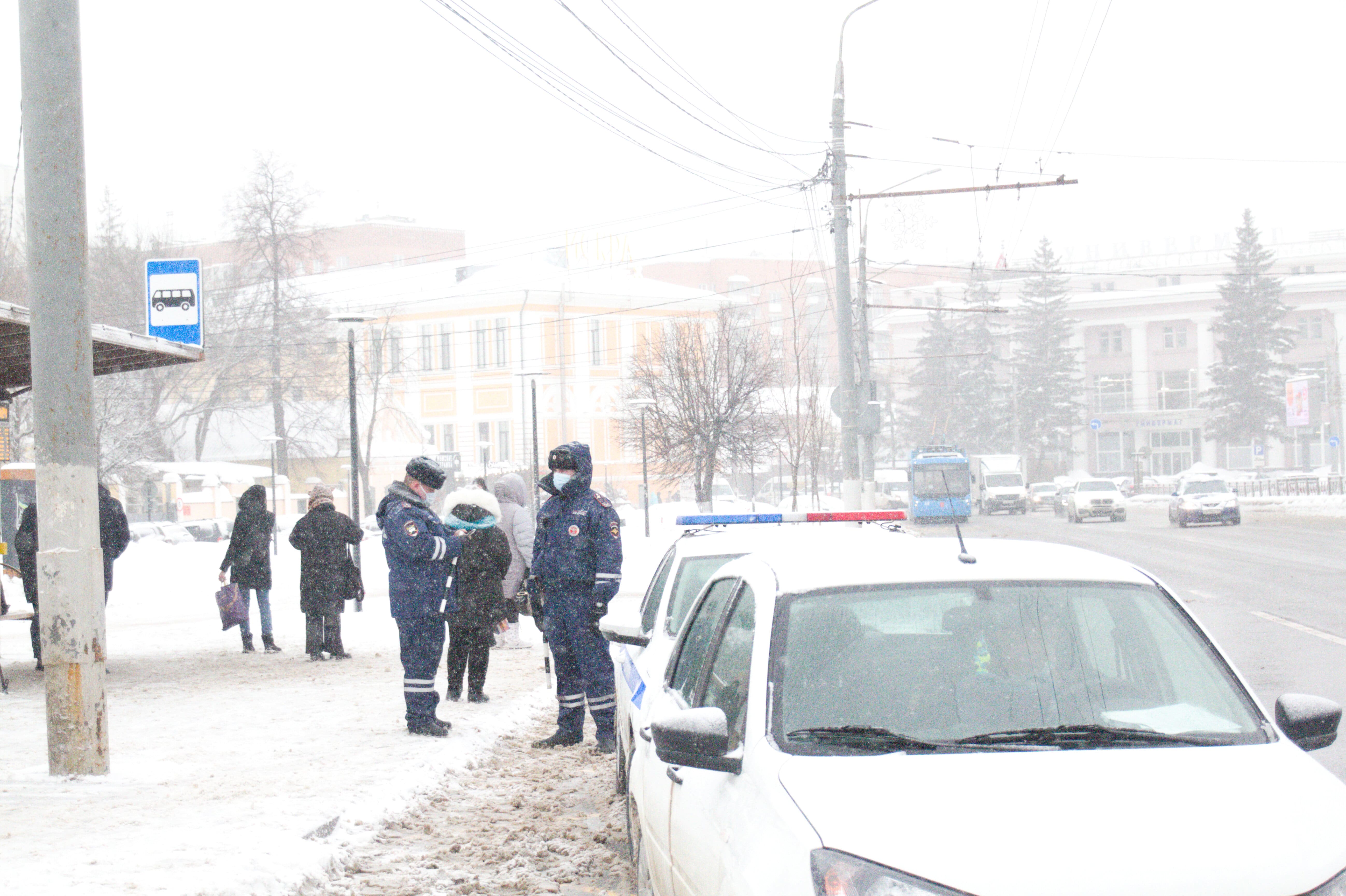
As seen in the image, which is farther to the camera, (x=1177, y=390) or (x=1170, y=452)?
(x=1170, y=452)

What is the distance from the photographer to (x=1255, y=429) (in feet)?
272

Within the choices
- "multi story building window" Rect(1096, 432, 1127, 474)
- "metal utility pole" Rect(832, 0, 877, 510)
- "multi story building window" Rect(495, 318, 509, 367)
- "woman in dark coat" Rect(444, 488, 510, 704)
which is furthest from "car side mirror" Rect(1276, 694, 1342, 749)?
"multi story building window" Rect(1096, 432, 1127, 474)

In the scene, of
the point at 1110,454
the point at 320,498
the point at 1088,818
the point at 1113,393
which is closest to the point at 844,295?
the point at 320,498

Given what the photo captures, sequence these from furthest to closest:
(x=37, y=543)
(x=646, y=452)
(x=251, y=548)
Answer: (x=646, y=452), (x=251, y=548), (x=37, y=543)

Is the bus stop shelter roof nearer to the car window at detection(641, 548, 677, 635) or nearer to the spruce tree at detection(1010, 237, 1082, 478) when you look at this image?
the car window at detection(641, 548, 677, 635)

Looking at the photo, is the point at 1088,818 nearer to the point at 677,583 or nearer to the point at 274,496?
the point at 677,583

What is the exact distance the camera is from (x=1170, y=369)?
310 feet

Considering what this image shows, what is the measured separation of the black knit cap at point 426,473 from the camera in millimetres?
8938

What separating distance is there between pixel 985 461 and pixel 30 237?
59.2 m

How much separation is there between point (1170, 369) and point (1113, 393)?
4.19 m

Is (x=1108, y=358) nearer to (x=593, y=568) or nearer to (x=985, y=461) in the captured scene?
(x=985, y=461)

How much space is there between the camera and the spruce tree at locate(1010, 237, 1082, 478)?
90250mm

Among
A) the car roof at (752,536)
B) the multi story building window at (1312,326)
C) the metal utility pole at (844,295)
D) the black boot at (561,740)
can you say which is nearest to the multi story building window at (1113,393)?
the multi story building window at (1312,326)

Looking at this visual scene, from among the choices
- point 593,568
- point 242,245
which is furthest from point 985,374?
point 593,568
